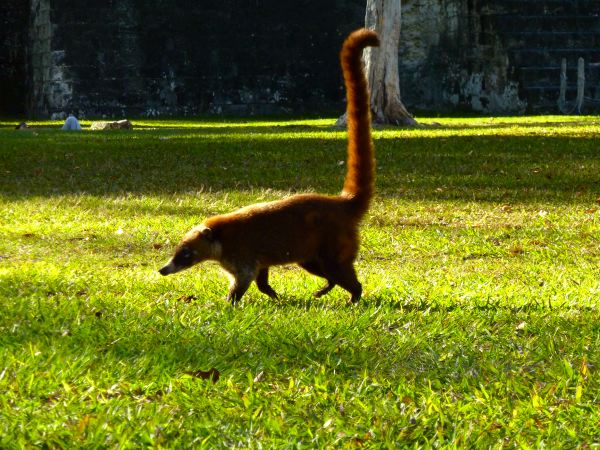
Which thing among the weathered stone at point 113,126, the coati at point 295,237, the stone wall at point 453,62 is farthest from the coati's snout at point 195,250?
the stone wall at point 453,62

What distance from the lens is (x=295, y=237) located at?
5.19 meters

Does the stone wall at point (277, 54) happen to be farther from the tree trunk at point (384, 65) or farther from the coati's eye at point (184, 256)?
the coati's eye at point (184, 256)

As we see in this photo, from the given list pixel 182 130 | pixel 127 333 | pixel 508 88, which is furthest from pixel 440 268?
pixel 508 88

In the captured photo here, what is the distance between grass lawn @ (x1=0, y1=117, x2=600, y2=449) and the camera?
333 cm

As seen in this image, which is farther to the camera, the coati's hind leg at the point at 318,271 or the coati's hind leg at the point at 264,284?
the coati's hind leg at the point at 264,284

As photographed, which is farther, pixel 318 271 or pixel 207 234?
pixel 318 271

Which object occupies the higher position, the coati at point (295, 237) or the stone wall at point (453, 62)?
the stone wall at point (453, 62)

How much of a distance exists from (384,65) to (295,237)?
1546 centimetres

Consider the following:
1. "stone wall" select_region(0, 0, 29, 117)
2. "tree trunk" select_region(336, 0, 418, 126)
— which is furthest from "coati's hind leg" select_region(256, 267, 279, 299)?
"stone wall" select_region(0, 0, 29, 117)

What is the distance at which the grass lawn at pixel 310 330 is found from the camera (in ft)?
10.9

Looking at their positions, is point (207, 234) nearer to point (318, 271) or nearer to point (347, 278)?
point (318, 271)

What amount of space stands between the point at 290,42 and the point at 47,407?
24427mm

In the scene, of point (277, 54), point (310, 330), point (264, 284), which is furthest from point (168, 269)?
point (277, 54)

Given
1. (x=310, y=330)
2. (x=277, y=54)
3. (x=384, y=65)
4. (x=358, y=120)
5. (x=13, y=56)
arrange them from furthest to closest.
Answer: (x=13, y=56), (x=277, y=54), (x=384, y=65), (x=358, y=120), (x=310, y=330)
